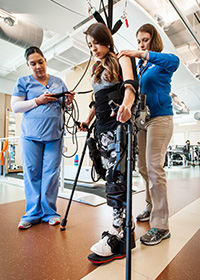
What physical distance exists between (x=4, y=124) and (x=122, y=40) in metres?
4.70

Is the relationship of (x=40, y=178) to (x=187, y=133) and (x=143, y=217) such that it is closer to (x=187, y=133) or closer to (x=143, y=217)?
(x=143, y=217)

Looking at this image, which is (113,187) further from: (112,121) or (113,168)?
(112,121)

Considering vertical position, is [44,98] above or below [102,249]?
above

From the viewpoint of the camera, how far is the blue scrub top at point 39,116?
140 centimetres

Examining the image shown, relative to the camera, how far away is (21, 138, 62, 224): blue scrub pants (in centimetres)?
139

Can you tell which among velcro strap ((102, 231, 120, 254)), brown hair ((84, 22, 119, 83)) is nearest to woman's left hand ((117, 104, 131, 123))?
brown hair ((84, 22, 119, 83))

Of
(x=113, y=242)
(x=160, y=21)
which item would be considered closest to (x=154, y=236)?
(x=113, y=242)

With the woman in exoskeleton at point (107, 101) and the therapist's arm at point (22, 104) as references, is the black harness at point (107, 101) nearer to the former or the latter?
the woman in exoskeleton at point (107, 101)

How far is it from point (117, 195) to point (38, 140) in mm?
777

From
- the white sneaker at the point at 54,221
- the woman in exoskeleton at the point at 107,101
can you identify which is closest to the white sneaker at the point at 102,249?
the woman in exoskeleton at the point at 107,101

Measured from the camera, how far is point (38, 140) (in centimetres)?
140

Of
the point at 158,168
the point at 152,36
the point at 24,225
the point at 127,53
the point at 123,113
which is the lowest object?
the point at 24,225

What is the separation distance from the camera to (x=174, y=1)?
8.54 ft

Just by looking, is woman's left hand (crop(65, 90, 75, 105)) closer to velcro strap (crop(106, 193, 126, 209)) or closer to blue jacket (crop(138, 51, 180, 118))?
blue jacket (crop(138, 51, 180, 118))
